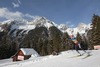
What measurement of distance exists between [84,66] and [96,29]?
57438 millimetres

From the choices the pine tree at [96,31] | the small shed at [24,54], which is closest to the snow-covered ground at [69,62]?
the pine tree at [96,31]

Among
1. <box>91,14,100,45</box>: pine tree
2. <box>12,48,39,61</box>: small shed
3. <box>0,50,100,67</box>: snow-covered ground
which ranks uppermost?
<box>91,14,100,45</box>: pine tree

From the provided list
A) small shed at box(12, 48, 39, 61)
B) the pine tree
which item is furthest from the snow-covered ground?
small shed at box(12, 48, 39, 61)

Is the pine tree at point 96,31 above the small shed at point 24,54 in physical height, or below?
above

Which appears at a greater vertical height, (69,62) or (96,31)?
(96,31)

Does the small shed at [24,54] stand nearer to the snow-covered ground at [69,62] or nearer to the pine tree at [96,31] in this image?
the pine tree at [96,31]

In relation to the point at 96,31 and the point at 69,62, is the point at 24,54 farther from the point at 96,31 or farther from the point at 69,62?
the point at 69,62

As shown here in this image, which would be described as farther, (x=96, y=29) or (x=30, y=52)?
(x=30, y=52)

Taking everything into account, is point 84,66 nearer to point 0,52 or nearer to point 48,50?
point 0,52

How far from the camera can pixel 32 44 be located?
12506cm

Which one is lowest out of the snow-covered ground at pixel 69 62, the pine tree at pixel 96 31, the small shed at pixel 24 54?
the snow-covered ground at pixel 69 62

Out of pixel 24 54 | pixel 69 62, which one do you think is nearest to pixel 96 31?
pixel 24 54

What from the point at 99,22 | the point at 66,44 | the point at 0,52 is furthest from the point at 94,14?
the point at 0,52

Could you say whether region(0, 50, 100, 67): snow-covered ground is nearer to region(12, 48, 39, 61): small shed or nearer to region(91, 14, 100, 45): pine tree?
region(91, 14, 100, 45): pine tree
